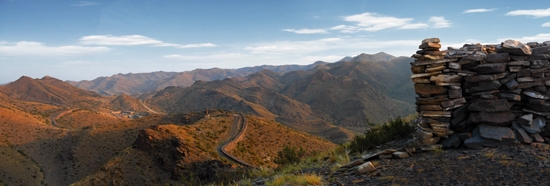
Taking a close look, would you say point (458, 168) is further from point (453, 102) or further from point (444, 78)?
point (444, 78)

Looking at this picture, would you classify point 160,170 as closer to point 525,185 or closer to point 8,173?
point 8,173

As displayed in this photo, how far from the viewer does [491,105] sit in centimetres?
858

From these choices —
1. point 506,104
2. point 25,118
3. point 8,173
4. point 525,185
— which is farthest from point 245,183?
point 25,118

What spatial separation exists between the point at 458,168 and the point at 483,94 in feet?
11.9

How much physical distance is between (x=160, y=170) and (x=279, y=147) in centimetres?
1947

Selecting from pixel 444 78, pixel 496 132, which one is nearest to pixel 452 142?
pixel 496 132

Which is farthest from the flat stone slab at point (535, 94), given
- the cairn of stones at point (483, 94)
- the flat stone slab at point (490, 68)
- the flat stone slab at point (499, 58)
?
the flat stone slab at point (499, 58)

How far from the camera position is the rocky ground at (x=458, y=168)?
603 centimetres

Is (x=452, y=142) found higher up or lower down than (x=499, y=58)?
lower down

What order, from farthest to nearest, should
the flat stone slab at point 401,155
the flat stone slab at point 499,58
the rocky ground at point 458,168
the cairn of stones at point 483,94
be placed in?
the flat stone slab at point 499,58, the flat stone slab at point 401,155, the cairn of stones at point 483,94, the rocky ground at point 458,168

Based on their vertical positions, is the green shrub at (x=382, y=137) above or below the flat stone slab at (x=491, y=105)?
below

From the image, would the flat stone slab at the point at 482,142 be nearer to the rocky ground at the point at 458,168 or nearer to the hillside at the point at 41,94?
the rocky ground at the point at 458,168

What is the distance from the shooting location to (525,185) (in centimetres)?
552

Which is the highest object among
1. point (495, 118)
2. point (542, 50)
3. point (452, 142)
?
point (542, 50)
